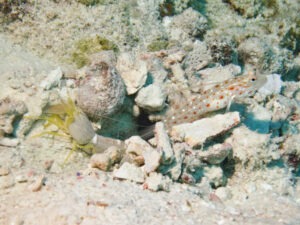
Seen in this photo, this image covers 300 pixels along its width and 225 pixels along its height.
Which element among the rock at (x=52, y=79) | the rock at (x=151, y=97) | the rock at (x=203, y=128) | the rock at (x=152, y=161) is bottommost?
the rock at (x=203, y=128)

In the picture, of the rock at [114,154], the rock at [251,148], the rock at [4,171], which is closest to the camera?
the rock at [4,171]

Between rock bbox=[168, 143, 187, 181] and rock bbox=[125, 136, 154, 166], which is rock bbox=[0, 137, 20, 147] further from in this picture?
rock bbox=[168, 143, 187, 181]

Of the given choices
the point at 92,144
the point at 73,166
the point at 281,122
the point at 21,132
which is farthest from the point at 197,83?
the point at 21,132

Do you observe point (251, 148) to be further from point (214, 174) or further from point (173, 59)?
point (173, 59)

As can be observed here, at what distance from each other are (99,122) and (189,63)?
6.18ft

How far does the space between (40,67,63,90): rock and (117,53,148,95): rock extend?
32.4 inches

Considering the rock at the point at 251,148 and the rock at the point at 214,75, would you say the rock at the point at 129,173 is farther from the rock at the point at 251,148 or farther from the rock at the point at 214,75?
the rock at the point at 214,75

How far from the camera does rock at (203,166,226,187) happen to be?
4.20 meters

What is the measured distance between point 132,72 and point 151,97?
0.45 metres

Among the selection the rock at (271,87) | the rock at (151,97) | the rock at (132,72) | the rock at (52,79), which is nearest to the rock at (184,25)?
the rock at (271,87)

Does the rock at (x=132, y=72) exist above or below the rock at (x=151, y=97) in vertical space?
above

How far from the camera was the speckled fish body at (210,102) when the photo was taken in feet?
14.9

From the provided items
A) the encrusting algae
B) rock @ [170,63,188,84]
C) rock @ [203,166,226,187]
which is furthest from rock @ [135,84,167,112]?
rock @ [203,166,226,187]

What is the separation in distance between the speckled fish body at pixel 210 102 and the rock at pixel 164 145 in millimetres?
548
